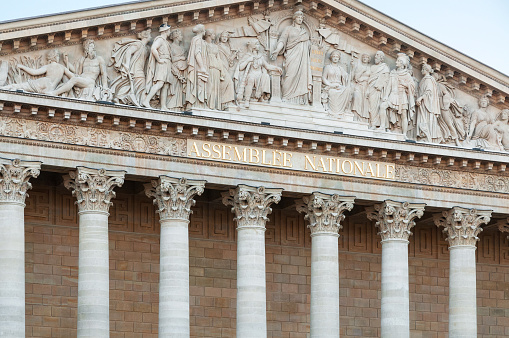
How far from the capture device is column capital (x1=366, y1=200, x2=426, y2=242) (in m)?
40.1

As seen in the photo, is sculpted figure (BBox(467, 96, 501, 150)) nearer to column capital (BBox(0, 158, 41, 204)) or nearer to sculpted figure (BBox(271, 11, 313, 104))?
sculpted figure (BBox(271, 11, 313, 104))

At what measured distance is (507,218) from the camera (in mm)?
42625

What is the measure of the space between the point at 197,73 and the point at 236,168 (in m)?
2.83

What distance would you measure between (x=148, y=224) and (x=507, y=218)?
10.9 meters

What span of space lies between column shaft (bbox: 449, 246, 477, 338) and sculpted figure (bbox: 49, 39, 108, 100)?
11.6 m

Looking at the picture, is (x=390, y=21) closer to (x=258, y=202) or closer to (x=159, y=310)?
(x=258, y=202)

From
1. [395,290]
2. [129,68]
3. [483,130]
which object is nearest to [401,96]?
[483,130]

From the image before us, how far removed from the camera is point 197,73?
38.5 m

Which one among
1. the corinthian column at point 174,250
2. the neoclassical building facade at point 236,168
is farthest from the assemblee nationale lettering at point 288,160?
the corinthian column at point 174,250

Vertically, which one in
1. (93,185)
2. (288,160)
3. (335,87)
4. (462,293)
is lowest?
(462,293)

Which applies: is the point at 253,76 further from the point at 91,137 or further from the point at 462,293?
the point at 462,293

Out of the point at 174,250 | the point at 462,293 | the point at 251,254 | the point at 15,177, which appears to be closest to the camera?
the point at 15,177

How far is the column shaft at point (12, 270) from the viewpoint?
3481cm

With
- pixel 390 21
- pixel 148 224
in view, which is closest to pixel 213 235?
pixel 148 224
